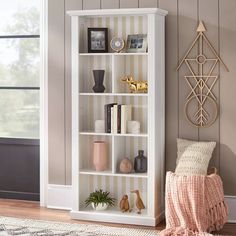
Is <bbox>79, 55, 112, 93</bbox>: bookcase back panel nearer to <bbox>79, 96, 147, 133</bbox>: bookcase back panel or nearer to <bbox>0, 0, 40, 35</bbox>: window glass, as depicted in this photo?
<bbox>79, 96, 147, 133</bbox>: bookcase back panel

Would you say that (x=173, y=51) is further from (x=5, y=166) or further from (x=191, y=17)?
(x=5, y=166)

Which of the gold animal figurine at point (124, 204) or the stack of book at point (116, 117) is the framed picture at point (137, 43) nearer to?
the stack of book at point (116, 117)

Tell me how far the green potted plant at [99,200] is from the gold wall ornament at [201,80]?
3.24 feet

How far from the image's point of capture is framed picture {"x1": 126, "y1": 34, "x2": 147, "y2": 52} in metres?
5.10

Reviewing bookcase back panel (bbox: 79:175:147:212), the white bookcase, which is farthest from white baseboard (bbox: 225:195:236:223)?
bookcase back panel (bbox: 79:175:147:212)

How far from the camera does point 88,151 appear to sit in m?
5.40

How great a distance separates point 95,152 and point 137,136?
393mm

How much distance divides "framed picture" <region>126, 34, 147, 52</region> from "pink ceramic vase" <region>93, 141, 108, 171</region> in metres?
0.86

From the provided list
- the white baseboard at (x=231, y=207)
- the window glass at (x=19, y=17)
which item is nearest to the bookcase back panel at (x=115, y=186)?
the white baseboard at (x=231, y=207)

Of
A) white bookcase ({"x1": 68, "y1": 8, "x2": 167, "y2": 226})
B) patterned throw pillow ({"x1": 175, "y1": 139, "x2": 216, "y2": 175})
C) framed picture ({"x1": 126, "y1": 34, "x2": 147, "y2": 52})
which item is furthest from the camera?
framed picture ({"x1": 126, "y1": 34, "x2": 147, "y2": 52})

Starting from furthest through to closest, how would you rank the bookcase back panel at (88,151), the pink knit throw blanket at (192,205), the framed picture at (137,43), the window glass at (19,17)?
the window glass at (19,17) < the bookcase back panel at (88,151) < the framed picture at (137,43) < the pink knit throw blanket at (192,205)

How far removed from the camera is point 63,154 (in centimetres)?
561

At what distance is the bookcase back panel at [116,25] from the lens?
5.18m

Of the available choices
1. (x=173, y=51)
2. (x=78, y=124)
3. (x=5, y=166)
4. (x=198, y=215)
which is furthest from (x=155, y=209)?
(x=5, y=166)
